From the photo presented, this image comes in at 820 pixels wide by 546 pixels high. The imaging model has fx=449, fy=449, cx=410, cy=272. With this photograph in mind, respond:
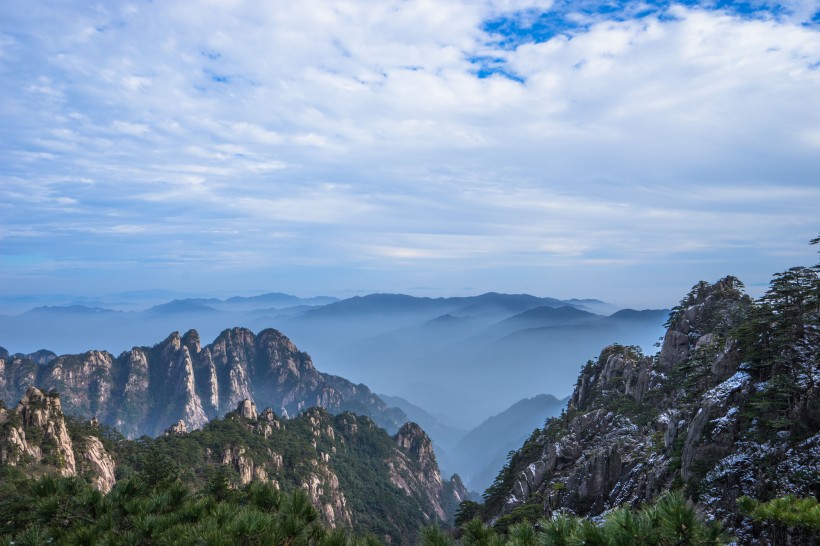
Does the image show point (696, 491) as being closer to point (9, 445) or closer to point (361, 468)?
point (9, 445)

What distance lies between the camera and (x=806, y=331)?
69.8 ft

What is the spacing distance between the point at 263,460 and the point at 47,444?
132 ft

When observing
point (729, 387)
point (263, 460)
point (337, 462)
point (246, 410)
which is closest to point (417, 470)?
point (337, 462)

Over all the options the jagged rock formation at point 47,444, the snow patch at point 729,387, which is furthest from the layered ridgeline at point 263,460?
the snow patch at point 729,387

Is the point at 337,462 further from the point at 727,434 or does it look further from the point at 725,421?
the point at 727,434

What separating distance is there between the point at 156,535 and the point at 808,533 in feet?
52.3

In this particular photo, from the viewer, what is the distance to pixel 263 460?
298 feet

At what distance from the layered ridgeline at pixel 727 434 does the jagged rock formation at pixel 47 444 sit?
53111 millimetres

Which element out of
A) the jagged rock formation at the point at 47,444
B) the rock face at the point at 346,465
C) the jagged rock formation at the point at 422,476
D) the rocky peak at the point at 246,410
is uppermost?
the jagged rock formation at the point at 47,444

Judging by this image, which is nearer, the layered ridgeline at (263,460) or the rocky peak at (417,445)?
the layered ridgeline at (263,460)

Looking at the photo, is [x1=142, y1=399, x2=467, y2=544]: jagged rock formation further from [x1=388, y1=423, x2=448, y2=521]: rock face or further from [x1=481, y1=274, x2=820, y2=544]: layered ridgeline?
[x1=481, y1=274, x2=820, y2=544]: layered ridgeline

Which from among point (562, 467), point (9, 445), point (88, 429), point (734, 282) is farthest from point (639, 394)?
point (88, 429)

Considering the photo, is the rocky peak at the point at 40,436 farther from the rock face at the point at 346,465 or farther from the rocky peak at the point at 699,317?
the rocky peak at the point at 699,317

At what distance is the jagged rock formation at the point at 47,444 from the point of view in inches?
2127
